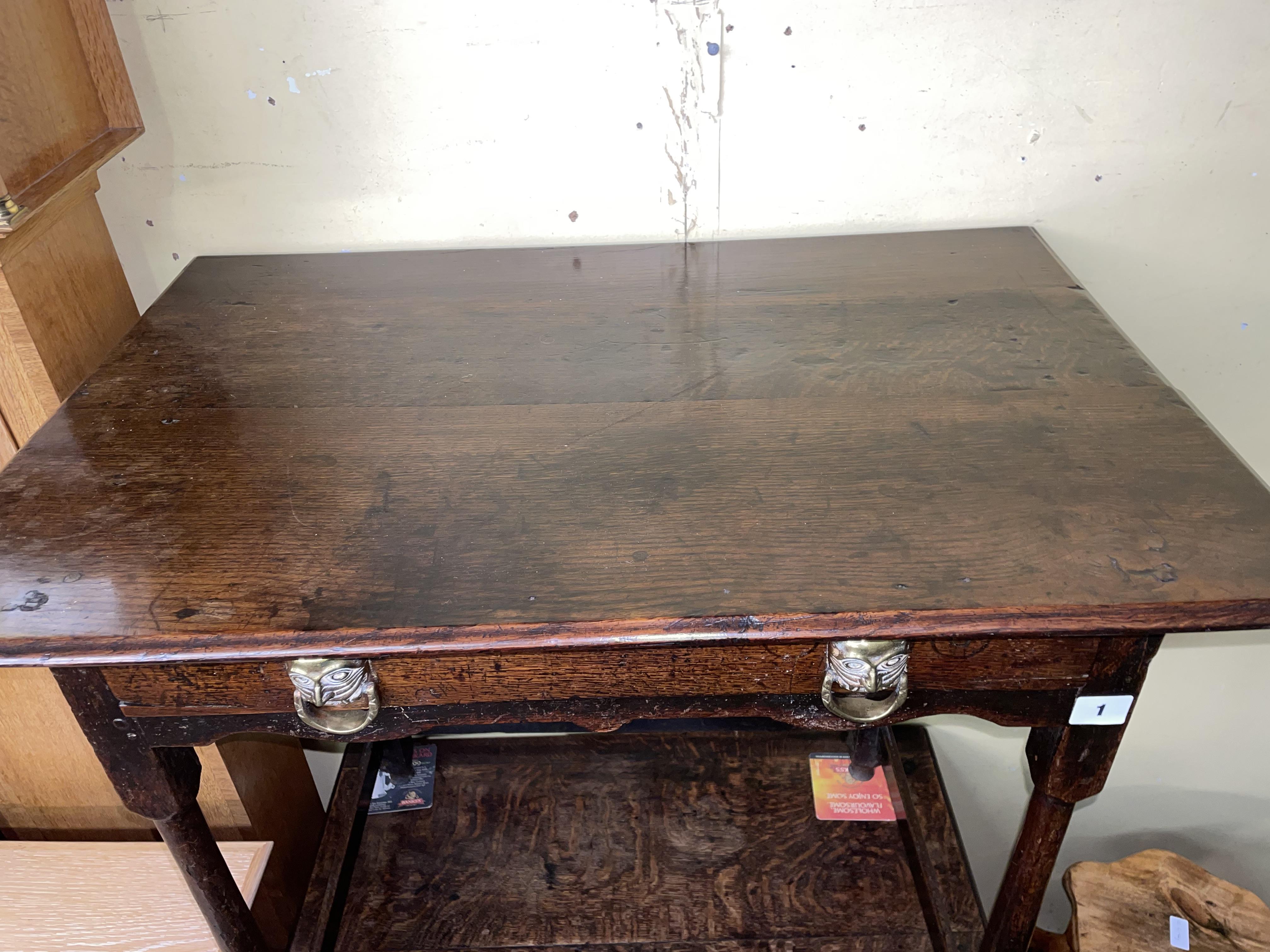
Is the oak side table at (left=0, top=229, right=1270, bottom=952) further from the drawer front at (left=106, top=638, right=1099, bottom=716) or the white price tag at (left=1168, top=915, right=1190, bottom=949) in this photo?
the white price tag at (left=1168, top=915, right=1190, bottom=949)

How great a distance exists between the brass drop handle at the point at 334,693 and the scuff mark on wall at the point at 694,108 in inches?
28.7

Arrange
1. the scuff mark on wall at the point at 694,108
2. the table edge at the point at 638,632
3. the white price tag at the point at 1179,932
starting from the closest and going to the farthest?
the table edge at the point at 638,632 < the scuff mark on wall at the point at 694,108 < the white price tag at the point at 1179,932

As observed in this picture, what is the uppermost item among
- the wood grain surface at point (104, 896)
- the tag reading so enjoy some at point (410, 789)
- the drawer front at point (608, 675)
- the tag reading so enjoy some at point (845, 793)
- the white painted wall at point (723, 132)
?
the white painted wall at point (723, 132)

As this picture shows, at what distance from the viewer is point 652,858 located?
48.1 inches

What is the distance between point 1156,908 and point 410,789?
1078 mm

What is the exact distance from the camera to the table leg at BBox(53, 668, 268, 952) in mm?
722

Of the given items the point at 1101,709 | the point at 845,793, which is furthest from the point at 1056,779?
the point at 845,793

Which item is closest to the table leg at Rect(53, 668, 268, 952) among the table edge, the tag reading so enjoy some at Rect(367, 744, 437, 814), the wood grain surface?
the table edge

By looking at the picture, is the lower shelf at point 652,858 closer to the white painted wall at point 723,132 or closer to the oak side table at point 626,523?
the oak side table at point 626,523

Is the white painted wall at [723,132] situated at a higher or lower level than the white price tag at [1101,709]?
higher

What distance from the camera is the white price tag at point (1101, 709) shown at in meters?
0.73

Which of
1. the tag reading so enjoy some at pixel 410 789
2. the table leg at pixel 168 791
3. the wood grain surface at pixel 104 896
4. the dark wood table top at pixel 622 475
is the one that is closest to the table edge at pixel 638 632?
the dark wood table top at pixel 622 475

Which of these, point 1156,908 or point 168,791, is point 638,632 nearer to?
point 168,791

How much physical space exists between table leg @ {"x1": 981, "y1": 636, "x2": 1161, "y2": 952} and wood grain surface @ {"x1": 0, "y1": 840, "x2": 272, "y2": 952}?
89cm
